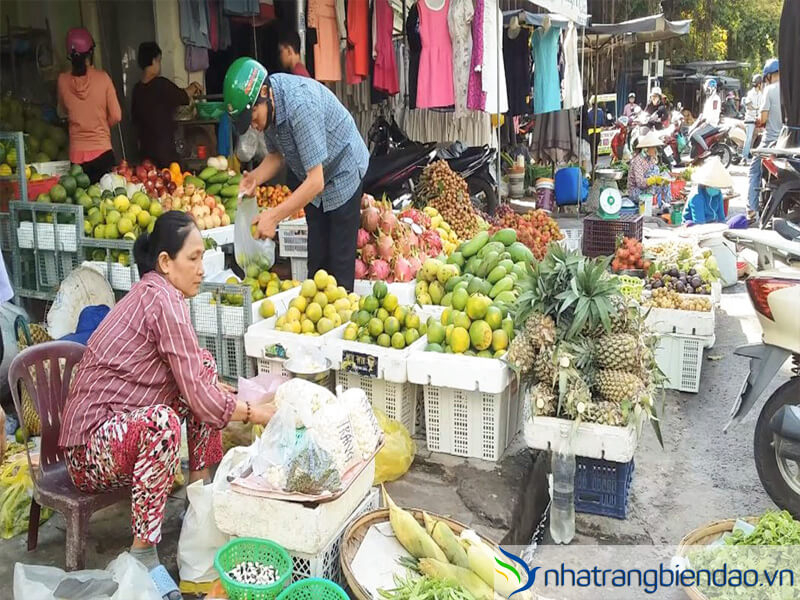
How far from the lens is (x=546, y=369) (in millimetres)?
3316

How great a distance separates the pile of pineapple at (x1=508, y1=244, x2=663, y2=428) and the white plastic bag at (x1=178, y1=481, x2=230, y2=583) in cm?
148

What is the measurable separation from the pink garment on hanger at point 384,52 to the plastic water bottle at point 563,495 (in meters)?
5.37

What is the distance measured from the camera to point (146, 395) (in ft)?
8.61

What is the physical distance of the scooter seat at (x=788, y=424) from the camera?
276cm

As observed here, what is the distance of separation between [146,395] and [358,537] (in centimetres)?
90

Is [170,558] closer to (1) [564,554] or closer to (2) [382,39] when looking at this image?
(1) [564,554]

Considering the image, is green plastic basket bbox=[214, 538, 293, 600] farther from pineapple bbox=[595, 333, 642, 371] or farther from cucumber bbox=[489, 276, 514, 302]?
cucumber bbox=[489, 276, 514, 302]

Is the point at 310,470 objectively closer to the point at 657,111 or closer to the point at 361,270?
the point at 361,270

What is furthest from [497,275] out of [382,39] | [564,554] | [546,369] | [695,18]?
[695,18]

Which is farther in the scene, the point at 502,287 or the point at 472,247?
the point at 472,247

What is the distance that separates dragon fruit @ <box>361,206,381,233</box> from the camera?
17.0 feet

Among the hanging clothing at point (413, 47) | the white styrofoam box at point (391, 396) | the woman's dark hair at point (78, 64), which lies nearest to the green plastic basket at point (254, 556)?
the white styrofoam box at point (391, 396)

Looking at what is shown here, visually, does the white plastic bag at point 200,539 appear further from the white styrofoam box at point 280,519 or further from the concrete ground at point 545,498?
the concrete ground at point 545,498

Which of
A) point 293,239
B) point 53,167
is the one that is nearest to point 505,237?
point 293,239
